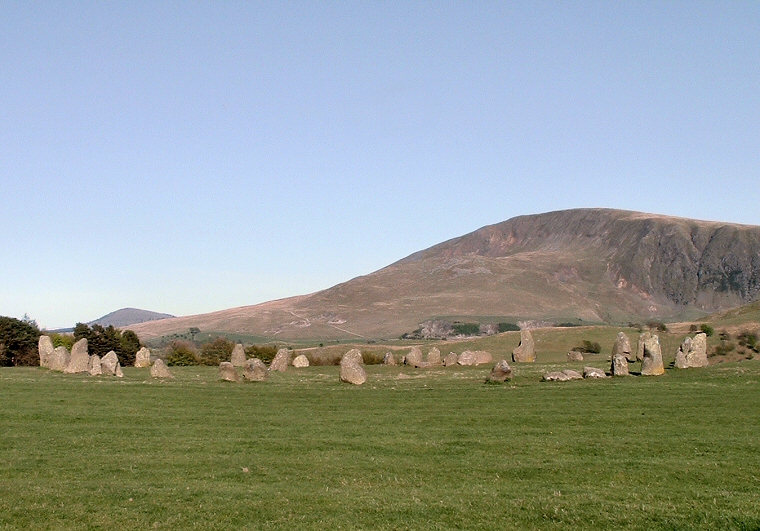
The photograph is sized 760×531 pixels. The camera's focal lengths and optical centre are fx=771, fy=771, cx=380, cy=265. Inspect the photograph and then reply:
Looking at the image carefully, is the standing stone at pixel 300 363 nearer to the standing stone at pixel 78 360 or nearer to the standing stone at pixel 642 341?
the standing stone at pixel 78 360

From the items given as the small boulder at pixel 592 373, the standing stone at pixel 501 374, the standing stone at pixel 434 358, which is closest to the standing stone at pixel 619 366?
the small boulder at pixel 592 373

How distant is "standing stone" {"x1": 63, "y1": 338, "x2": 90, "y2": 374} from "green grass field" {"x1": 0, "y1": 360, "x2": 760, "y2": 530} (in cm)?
1097

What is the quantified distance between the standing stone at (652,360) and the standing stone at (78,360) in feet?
82.3

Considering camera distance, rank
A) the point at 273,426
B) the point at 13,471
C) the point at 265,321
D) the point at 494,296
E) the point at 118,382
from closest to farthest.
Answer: the point at 13,471
the point at 273,426
the point at 118,382
the point at 494,296
the point at 265,321

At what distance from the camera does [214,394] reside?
26375 millimetres

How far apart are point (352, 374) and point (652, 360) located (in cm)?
1209

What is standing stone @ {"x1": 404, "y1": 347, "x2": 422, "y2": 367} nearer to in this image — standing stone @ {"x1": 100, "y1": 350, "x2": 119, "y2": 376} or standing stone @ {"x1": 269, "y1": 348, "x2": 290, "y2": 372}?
standing stone @ {"x1": 269, "y1": 348, "x2": 290, "y2": 372}

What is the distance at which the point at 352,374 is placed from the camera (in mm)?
31438

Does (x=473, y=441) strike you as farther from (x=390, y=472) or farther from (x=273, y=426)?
(x=273, y=426)

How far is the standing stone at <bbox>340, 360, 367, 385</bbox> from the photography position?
3138 centimetres

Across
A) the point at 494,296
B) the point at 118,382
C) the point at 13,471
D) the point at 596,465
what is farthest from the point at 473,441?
the point at 494,296

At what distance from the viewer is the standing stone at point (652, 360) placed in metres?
30.9

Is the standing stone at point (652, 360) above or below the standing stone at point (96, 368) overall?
below

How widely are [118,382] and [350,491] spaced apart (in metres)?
21.1
